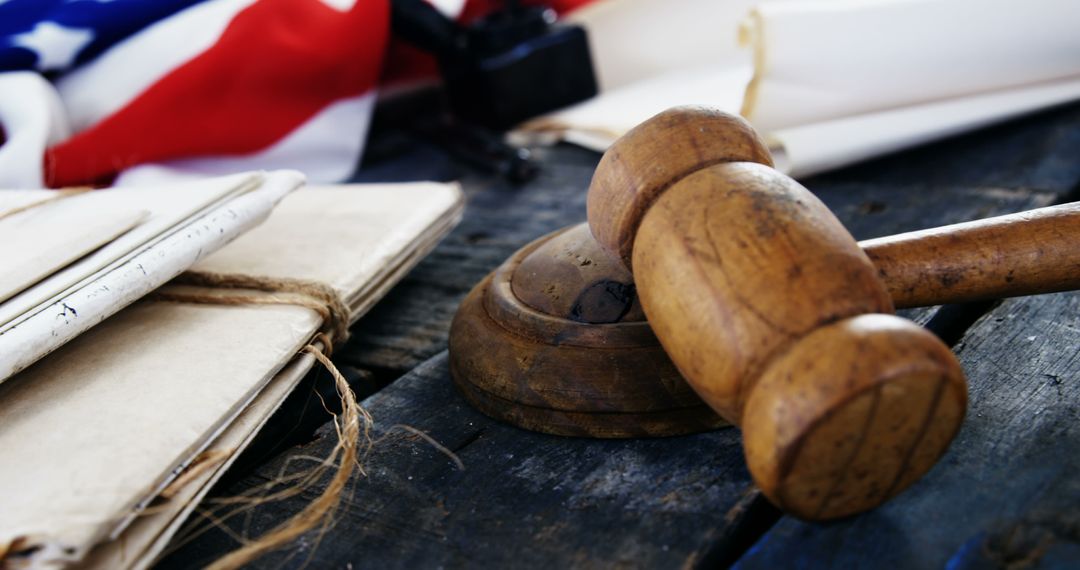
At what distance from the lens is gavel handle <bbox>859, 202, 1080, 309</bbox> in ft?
2.45

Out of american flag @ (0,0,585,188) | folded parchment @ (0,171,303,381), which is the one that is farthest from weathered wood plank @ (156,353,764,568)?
american flag @ (0,0,585,188)

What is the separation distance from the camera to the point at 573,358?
33.4 inches

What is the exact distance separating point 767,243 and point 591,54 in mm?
1421

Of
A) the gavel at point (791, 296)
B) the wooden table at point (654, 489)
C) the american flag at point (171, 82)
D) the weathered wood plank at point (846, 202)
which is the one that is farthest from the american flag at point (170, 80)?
the gavel at point (791, 296)

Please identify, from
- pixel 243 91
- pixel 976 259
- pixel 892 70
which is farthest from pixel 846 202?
pixel 243 91

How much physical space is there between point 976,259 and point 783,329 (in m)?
0.24

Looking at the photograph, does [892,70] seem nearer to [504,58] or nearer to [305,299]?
[504,58]

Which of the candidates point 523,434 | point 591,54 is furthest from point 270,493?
point 591,54

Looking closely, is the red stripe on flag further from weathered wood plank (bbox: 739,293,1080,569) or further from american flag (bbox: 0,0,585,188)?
weathered wood plank (bbox: 739,293,1080,569)

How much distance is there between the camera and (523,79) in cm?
189

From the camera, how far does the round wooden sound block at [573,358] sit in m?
0.83

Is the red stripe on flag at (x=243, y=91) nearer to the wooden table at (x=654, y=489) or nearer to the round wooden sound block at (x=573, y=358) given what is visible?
the wooden table at (x=654, y=489)

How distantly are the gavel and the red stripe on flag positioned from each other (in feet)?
3.65

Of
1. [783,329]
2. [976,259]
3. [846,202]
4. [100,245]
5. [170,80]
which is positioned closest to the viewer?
[783,329]
